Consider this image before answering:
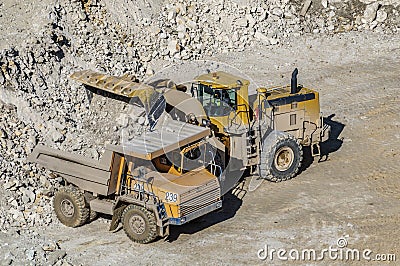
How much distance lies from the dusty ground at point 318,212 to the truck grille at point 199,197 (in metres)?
0.85

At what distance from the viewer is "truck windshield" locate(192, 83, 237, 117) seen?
18.1 meters

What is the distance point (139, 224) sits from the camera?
1595 cm

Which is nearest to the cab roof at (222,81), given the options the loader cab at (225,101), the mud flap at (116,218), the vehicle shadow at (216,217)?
the loader cab at (225,101)

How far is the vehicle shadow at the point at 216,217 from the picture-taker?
54.9 feet

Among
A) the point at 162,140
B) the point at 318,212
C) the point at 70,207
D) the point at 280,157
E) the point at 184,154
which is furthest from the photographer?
the point at 280,157

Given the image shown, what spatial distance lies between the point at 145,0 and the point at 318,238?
12127mm

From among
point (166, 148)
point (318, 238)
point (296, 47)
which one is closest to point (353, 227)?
point (318, 238)

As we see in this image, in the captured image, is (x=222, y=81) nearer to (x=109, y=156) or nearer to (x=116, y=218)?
(x=109, y=156)

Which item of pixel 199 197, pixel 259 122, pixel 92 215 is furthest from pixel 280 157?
pixel 92 215

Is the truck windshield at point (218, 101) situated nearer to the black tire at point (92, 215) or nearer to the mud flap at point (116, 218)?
the mud flap at point (116, 218)

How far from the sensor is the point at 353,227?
16.6m

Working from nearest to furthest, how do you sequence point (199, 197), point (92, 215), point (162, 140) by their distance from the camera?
point (199, 197) → point (162, 140) → point (92, 215)

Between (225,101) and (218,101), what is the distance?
0.53ft

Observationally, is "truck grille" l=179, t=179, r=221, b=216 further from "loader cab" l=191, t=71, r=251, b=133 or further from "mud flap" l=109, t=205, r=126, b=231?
"loader cab" l=191, t=71, r=251, b=133
